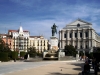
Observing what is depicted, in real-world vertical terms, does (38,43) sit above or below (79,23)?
below

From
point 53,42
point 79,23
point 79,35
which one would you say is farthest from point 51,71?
point 79,23

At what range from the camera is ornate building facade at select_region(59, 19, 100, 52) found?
132500 millimetres

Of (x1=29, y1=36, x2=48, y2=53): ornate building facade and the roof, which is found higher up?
the roof

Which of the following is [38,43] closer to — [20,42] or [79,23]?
[20,42]

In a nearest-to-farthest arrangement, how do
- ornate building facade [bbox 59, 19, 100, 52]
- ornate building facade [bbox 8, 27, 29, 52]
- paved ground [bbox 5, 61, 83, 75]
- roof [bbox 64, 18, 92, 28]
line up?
paved ground [bbox 5, 61, 83, 75] < ornate building facade [bbox 59, 19, 100, 52] < ornate building facade [bbox 8, 27, 29, 52] < roof [bbox 64, 18, 92, 28]

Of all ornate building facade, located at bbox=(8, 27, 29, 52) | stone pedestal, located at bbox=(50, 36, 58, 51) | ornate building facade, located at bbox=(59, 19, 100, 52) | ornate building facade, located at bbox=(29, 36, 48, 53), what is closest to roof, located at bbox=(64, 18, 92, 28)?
ornate building facade, located at bbox=(59, 19, 100, 52)

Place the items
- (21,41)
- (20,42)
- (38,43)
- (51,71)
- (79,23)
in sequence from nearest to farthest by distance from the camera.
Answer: (51,71) → (20,42) → (21,41) → (79,23) → (38,43)

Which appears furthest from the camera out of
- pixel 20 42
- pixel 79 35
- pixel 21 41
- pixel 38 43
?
pixel 38 43

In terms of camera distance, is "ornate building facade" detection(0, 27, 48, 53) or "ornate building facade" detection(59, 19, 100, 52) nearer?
"ornate building facade" detection(59, 19, 100, 52)

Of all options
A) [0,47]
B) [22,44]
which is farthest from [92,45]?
[0,47]

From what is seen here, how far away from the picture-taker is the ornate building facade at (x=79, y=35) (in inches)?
5217

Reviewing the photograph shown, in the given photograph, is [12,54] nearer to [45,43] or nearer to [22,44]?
[22,44]

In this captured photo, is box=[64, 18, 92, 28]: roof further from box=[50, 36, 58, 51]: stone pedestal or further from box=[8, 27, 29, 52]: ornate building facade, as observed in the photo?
box=[50, 36, 58, 51]: stone pedestal

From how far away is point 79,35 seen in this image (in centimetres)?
13725
